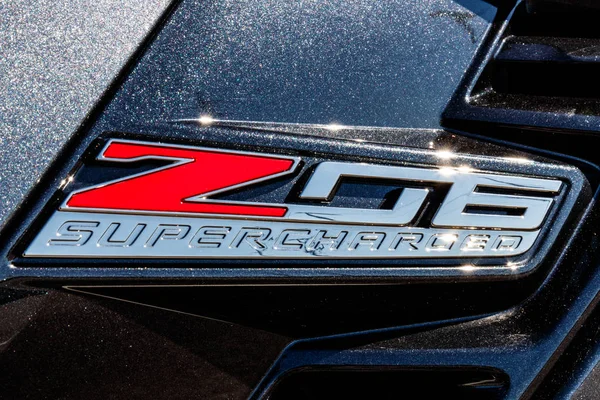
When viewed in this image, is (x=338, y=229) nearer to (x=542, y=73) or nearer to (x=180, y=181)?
(x=180, y=181)

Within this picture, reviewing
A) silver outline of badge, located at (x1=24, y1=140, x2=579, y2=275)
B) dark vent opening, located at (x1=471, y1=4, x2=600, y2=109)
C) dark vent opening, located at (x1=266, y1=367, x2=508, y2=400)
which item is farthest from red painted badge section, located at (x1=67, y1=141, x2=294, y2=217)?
dark vent opening, located at (x1=471, y1=4, x2=600, y2=109)

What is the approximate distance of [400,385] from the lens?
1.28 meters

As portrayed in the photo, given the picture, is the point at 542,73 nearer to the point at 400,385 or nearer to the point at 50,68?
the point at 400,385

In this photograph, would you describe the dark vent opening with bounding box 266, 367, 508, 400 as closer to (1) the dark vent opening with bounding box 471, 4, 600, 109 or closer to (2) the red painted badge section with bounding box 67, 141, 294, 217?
(2) the red painted badge section with bounding box 67, 141, 294, 217

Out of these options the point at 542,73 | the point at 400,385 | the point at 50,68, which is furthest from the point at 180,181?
the point at 542,73

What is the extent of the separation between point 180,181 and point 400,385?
0.49 metres

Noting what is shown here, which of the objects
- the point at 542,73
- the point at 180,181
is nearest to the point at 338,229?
the point at 180,181

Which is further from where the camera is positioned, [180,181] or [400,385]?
[400,385]

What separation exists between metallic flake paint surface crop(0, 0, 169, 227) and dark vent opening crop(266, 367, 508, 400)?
1.70ft

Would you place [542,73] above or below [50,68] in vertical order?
above

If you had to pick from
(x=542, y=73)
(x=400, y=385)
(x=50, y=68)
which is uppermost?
(x=542, y=73)

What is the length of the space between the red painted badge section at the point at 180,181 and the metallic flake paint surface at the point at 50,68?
0.07 m

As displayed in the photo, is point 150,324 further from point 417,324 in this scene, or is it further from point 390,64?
point 390,64

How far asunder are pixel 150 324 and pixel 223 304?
4.3 inches
